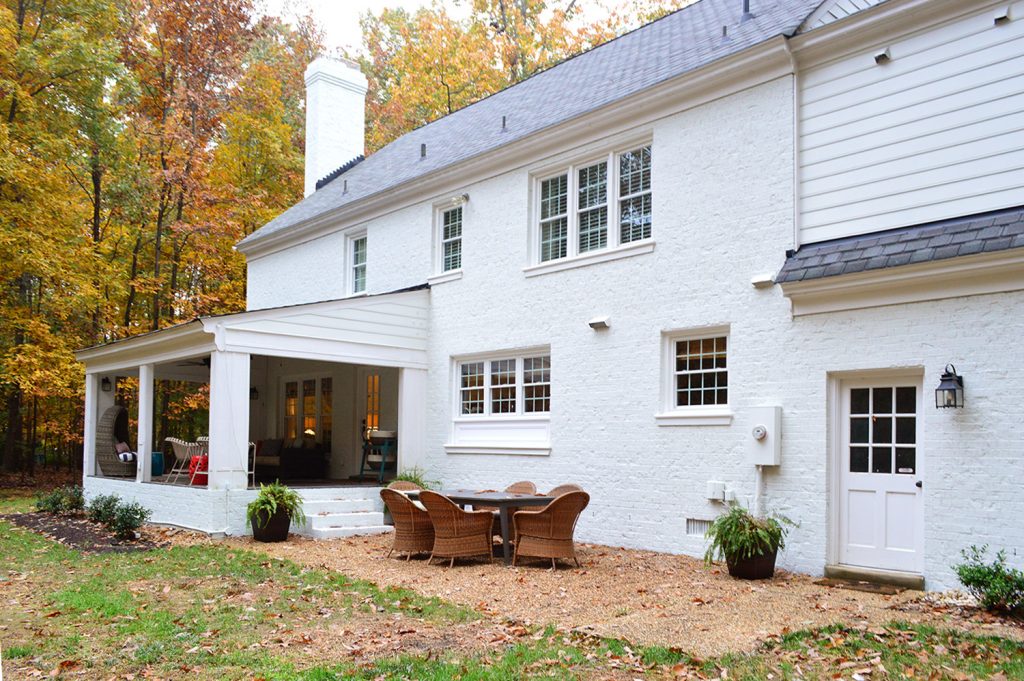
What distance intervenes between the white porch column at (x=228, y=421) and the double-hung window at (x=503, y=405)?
348 cm

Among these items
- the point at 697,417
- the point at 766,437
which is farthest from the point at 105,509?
the point at 766,437

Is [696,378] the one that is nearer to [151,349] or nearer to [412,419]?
[412,419]

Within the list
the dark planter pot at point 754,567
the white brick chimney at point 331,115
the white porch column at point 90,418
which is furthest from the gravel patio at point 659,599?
the white brick chimney at point 331,115

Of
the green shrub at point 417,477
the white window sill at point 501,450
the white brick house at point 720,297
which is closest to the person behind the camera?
the white brick house at point 720,297

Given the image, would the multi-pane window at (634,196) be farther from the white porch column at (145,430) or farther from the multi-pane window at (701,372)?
the white porch column at (145,430)

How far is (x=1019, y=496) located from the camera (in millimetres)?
7770

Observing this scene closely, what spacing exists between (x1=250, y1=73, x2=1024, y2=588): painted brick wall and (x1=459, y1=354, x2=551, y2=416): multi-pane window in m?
0.35

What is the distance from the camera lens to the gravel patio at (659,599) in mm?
6668

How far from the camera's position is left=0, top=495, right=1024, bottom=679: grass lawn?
562 centimetres

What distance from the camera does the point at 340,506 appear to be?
13.5 m

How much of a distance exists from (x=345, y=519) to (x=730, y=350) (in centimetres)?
642

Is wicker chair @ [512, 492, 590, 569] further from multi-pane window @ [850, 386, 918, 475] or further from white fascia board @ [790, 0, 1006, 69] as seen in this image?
white fascia board @ [790, 0, 1006, 69]

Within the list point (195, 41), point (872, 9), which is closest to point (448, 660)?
point (872, 9)

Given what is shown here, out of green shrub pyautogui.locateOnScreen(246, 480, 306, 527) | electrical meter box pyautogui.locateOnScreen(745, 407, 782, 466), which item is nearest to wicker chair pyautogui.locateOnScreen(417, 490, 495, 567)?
green shrub pyautogui.locateOnScreen(246, 480, 306, 527)
